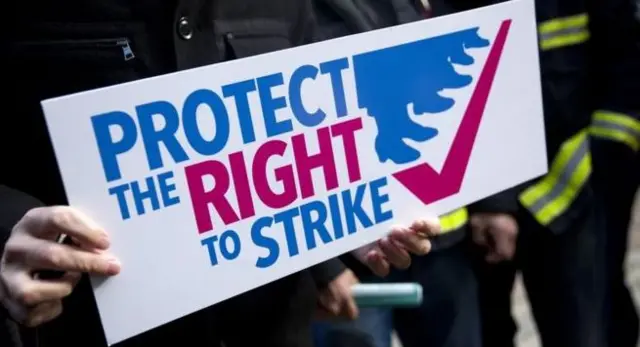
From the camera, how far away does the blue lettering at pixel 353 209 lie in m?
0.82

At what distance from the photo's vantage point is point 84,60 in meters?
0.68

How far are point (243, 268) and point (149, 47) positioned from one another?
21cm

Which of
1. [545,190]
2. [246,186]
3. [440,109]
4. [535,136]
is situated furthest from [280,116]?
[545,190]

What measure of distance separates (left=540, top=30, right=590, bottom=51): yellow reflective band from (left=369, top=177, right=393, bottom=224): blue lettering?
572mm

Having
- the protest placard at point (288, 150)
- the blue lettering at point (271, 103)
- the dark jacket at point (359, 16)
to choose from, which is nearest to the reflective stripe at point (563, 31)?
the dark jacket at point (359, 16)

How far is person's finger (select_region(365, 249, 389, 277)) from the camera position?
875 millimetres

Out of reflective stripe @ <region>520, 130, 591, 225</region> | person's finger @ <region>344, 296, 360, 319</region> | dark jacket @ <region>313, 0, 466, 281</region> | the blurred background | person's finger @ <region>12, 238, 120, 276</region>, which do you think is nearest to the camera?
person's finger @ <region>12, 238, 120, 276</region>

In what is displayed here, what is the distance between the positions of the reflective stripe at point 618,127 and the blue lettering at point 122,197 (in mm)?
906

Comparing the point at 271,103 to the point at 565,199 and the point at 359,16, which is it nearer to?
the point at 359,16

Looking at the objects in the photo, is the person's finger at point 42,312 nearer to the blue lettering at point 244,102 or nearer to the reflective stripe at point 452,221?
the blue lettering at point 244,102

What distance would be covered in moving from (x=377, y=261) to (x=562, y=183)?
0.58 meters

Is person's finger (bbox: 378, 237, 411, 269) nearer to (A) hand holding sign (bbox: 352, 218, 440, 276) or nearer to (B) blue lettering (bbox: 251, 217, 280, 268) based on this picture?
(A) hand holding sign (bbox: 352, 218, 440, 276)

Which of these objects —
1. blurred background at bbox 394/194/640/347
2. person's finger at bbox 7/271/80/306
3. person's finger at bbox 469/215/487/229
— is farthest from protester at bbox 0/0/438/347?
blurred background at bbox 394/194/640/347

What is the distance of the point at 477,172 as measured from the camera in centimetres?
91
